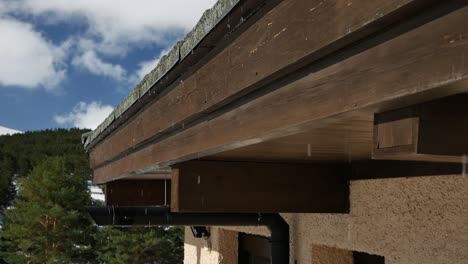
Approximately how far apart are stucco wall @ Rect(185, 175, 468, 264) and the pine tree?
19297 mm

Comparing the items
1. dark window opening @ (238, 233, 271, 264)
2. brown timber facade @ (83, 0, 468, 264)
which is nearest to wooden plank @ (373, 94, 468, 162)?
brown timber facade @ (83, 0, 468, 264)

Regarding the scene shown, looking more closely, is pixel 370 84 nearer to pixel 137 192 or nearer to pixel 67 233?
pixel 137 192

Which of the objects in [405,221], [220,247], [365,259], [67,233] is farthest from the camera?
[67,233]

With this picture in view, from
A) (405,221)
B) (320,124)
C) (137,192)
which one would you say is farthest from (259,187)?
(137,192)

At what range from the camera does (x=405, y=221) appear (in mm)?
2973

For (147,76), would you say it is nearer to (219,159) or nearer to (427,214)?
(219,159)

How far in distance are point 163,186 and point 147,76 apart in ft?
10.6

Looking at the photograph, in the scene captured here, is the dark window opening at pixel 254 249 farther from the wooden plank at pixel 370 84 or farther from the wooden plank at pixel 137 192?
the wooden plank at pixel 370 84

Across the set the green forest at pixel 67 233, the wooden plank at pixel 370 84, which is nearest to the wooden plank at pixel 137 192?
the wooden plank at pixel 370 84

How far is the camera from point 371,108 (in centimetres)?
118

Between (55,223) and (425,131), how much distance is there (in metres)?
23.3

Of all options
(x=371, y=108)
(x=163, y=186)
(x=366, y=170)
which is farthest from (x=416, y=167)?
(x=163, y=186)

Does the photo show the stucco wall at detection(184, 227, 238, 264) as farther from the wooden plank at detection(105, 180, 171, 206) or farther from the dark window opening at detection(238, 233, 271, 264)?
the wooden plank at detection(105, 180, 171, 206)

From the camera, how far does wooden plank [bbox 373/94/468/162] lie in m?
1.16
